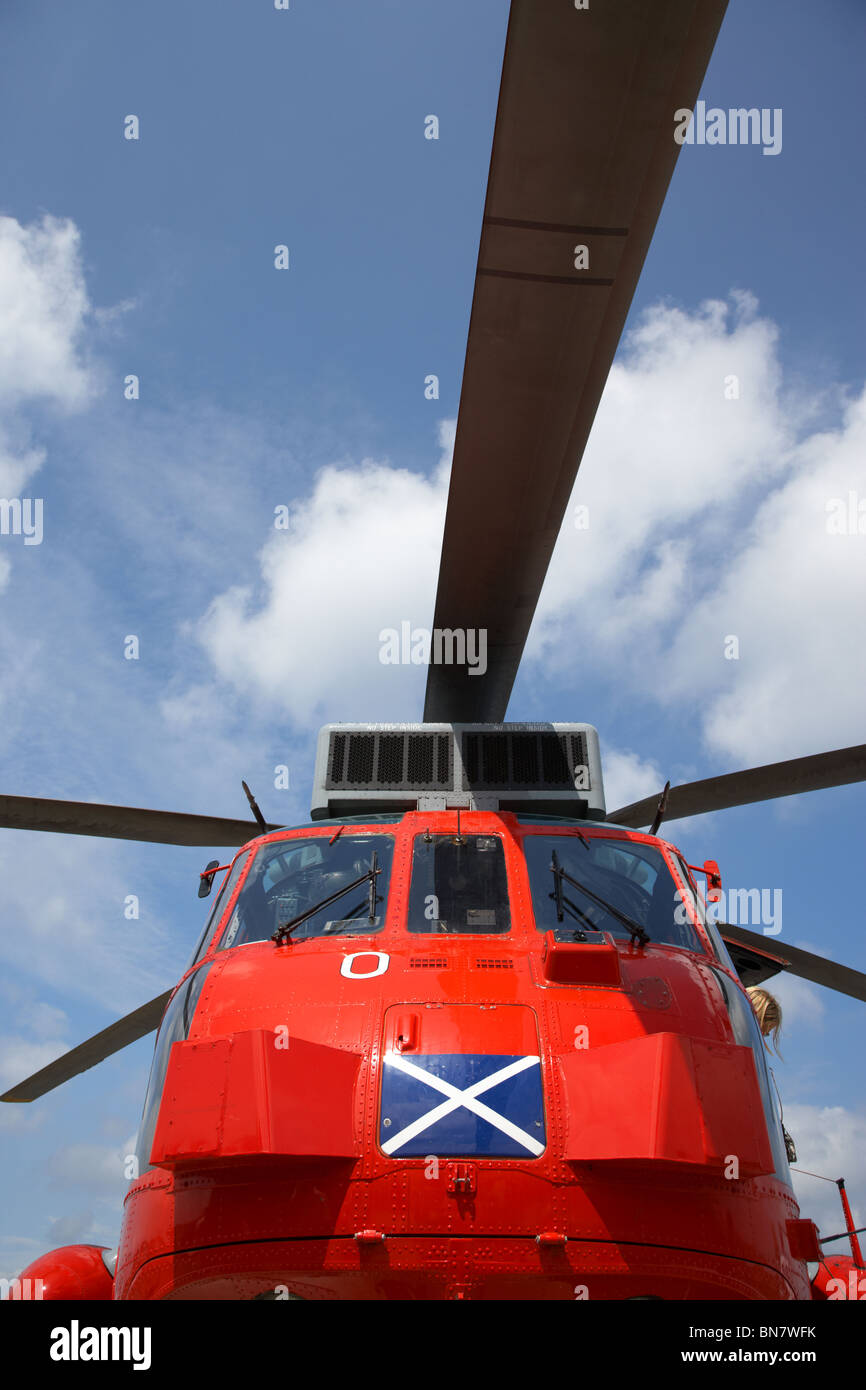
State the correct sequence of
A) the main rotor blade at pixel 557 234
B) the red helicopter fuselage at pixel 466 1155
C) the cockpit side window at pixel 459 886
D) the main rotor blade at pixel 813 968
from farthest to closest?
the main rotor blade at pixel 813 968
the cockpit side window at pixel 459 886
the red helicopter fuselage at pixel 466 1155
the main rotor blade at pixel 557 234

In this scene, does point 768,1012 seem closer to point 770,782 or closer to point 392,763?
point 770,782

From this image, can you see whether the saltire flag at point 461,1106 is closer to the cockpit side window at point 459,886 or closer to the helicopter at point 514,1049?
the helicopter at point 514,1049

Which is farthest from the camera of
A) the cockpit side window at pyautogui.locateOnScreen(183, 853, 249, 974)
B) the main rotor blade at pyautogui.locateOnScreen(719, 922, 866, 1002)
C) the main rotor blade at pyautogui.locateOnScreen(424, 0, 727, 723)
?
the main rotor blade at pyautogui.locateOnScreen(719, 922, 866, 1002)

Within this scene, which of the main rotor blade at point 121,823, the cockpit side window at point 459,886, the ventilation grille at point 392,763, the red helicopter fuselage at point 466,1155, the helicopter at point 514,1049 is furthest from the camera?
the main rotor blade at point 121,823

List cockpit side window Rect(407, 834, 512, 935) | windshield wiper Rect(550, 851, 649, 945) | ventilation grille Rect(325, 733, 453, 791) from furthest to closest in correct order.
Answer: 1. ventilation grille Rect(325, 733, 453, 791)
2. cockpit side window Rect(407, 834, 512, 935)
3. windshield wiper Rect(550, 851, 649, 945)

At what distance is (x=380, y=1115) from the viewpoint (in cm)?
361

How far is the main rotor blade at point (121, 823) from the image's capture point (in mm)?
6449

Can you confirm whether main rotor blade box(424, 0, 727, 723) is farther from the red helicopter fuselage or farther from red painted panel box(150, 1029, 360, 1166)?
red painted panel box(150, 1029, 360, 1166)

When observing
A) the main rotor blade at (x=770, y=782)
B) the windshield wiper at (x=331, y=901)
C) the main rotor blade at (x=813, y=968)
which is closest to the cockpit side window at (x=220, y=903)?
the windshield wiper at (x=331, y=901)

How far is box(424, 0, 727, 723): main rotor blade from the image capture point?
2695 mm

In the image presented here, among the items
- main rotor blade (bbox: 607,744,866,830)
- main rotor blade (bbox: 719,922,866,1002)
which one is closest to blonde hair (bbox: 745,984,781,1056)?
main rotor blade (bbox: 719,922,866,1002)

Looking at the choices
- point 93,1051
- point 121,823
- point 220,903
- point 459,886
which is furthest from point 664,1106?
point 93,1051

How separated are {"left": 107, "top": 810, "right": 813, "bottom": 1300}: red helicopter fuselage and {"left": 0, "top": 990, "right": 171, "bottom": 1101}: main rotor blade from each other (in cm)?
308
